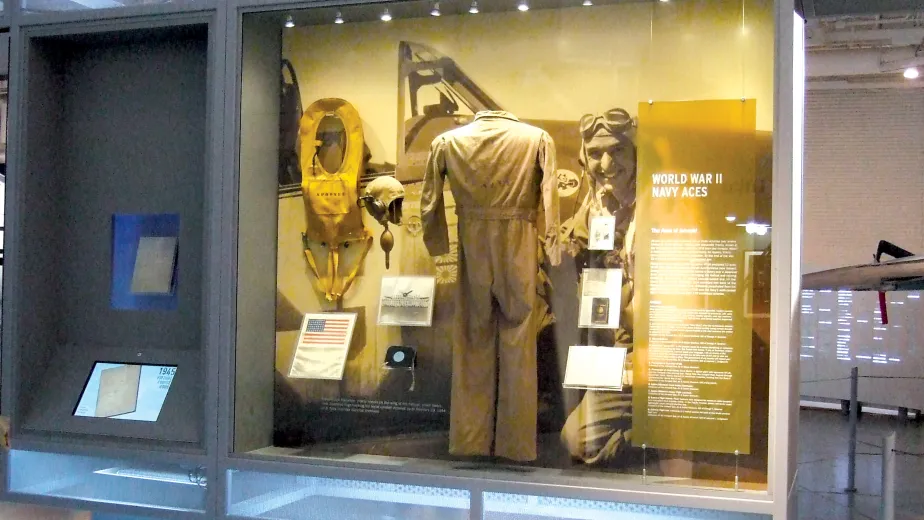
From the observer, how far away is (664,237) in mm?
3189

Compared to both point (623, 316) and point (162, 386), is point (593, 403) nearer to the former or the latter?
point (623, 316)

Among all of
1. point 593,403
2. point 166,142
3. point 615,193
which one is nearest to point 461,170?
point 615,193

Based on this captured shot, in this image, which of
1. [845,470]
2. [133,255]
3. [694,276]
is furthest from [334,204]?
[845,470]

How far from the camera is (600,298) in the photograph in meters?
3.34

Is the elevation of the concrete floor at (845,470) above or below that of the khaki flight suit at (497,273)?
below

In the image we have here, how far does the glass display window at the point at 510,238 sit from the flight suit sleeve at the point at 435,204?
0.4 inches

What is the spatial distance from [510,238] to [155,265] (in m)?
1.71

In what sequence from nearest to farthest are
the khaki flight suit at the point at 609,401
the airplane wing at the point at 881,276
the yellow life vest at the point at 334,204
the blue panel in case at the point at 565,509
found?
the blue panel in case at the point at 565,509, the khaki flight suit at the point at 609,401, the yellow life vest at the point at 334,204, the airplane wing at the point at 881,276

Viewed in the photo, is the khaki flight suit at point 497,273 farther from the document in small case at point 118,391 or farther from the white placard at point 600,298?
the document in small case at point 118,391

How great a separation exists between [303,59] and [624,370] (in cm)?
205

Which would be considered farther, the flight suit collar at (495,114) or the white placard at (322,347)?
the white placard at (322,347)

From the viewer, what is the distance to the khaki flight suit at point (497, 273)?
10.9 ft

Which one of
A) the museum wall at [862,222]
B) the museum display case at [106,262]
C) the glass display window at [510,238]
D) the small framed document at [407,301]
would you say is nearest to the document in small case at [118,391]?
the museum display case at [106,262]

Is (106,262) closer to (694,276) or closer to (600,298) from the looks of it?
(600,298)
